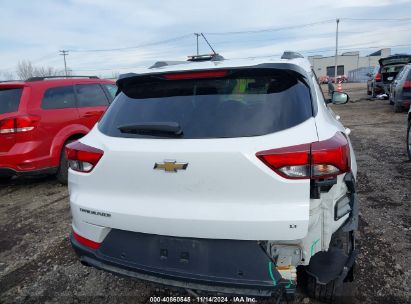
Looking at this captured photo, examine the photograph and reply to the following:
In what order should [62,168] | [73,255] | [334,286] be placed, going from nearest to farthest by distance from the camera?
1. [334,286]
2. [73,255]
3. [62,168]

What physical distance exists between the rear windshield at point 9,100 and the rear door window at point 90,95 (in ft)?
3.35

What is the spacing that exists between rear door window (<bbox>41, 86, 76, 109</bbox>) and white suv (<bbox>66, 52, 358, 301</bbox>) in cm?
340

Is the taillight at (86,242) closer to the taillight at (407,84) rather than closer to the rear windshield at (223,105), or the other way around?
the rear windshield at (223,105)

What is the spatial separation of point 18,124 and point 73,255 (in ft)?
8.02

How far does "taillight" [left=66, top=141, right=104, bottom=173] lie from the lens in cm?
236

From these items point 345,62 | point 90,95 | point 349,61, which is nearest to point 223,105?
point 90,95

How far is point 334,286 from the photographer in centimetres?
247

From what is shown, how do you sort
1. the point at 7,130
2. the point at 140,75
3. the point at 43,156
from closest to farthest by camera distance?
the point at 140,75
the point at 7,130
the point at 43,156

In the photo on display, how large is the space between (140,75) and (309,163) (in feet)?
4.30

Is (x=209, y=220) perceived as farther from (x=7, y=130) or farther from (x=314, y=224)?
(x=7, y=130)

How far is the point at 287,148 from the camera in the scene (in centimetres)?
Result: 196

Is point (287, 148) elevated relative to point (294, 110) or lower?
lower

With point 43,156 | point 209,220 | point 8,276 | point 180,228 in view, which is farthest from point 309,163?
point 43,156

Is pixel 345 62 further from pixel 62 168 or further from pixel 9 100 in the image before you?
pixel 9 100
